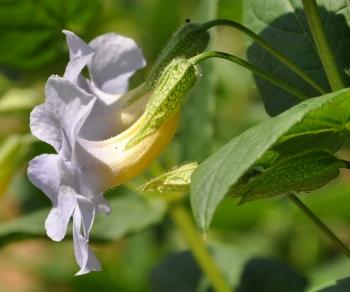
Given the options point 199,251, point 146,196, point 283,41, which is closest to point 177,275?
point 146,196

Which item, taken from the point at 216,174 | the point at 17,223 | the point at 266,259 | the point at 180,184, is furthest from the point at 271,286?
the point at 216,174

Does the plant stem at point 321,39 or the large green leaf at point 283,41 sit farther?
the large green leaf at point 283,41

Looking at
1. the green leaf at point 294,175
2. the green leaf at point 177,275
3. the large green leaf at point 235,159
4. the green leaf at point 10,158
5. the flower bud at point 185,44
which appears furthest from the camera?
the green leaf at point 177,275

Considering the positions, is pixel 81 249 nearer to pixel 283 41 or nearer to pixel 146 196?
pixel 283 41

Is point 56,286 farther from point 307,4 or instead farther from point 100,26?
point 307,4

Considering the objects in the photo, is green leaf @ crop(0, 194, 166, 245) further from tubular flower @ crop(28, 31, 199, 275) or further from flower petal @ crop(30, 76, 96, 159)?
flower petal @ crop(30, 76, 96, 159)

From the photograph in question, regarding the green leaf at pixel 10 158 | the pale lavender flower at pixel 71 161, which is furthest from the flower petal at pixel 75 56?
the green leaf at pixel 10 158

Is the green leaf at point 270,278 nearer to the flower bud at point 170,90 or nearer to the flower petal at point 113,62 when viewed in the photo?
the flower petal at point 113,62
